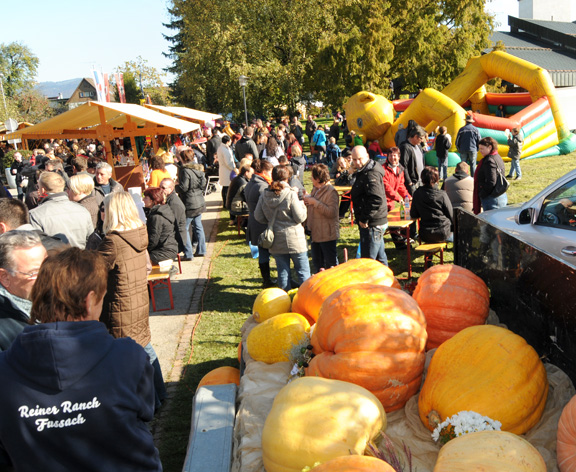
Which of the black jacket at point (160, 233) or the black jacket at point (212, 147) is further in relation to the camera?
the black jacket at point (212, 147)

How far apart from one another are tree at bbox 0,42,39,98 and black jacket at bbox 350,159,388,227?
90376 millimetres

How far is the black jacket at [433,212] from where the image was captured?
23.3ft

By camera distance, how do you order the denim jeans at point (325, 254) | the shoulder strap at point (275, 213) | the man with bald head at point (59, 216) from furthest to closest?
the denim jeans at point (325, 254)
the shoulder strap at point (275, 213)
the man with bald head at point (59, 216)

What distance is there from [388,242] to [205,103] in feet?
100.0

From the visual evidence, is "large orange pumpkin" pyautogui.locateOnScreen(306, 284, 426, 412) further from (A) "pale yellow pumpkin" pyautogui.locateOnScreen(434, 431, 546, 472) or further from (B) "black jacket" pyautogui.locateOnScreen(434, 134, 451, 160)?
(B) "black jacket" pyautogui.locateOnScreen(434, 134, 451, 160)

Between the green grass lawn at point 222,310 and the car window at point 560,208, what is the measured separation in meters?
2.91

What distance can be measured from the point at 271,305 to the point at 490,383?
232 centimetres

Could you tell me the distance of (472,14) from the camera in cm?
2892

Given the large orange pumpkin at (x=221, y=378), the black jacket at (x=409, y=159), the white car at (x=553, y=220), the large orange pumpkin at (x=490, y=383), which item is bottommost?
the large orange pumpkin at (x=221, y=378)

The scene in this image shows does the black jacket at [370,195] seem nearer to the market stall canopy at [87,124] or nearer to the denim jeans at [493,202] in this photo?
the denim jeans at [493,202]

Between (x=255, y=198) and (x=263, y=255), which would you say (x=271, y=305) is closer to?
(x=263, y=255)

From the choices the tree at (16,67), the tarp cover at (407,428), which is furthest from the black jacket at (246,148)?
the tree at (16,67)

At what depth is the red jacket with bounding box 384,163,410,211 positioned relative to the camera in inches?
341

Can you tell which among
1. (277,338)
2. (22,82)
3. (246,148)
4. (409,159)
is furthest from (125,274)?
(22,82)
